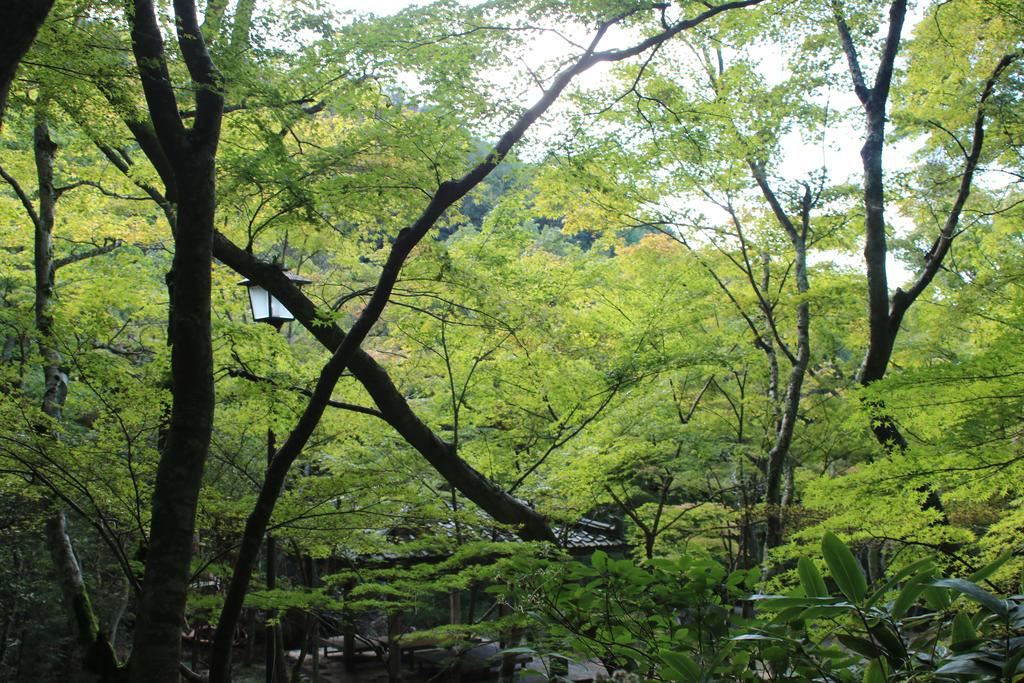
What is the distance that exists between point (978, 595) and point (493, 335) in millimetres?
4934

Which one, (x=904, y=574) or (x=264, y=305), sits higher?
(x=264, y=305)

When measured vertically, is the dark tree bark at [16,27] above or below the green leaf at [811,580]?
above

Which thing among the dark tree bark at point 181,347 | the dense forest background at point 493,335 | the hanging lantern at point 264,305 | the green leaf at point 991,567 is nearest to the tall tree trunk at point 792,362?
the dense forest background at point 493,335

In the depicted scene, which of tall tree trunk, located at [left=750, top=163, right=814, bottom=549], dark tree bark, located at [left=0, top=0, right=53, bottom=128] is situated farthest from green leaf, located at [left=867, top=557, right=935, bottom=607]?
tall tree trunk, located at [left=750, top=163, right=814, bottom=549]

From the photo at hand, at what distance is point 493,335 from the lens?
602 centimetres

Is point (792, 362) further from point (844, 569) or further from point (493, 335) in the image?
point (844, 569)

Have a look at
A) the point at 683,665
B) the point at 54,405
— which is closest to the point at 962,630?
the point at 683,665

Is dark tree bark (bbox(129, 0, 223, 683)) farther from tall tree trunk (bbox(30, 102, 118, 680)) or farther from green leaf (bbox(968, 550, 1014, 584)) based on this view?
green leaf (bbox(968, 550, 1014, 584))

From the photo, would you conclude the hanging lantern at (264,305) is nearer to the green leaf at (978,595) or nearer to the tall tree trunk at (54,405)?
the tall tree trunk at (54,405)

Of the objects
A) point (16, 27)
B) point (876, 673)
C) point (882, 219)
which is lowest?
point (876, 673)

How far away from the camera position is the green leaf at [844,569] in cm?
131

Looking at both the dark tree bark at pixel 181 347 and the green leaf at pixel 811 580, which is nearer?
the green leaf at pixel 811 580

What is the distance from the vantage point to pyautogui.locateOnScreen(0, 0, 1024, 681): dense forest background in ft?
9.78

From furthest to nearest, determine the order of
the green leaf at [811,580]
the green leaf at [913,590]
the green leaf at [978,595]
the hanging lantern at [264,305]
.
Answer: the hanging lantern at [264,305] → the green leaf at [811,580] → the green leaf at [913,590] → the green leaf at [978,595]
